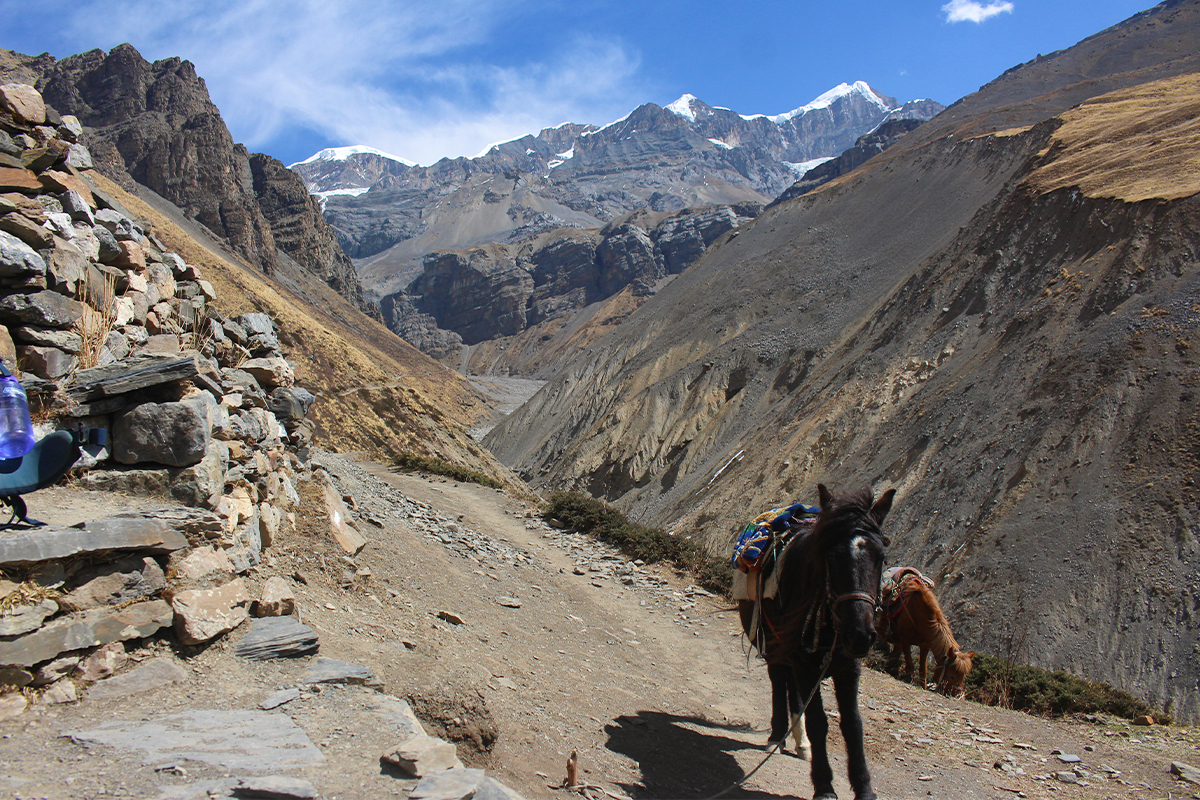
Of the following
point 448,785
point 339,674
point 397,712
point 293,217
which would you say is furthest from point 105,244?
point 293,217

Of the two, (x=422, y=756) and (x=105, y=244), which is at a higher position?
(x=105, y=244)

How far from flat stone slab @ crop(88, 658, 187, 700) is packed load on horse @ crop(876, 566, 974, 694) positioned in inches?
192

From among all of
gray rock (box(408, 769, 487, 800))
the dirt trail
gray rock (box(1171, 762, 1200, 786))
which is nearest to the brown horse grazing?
the dirt trail

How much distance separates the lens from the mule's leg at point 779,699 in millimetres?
5379

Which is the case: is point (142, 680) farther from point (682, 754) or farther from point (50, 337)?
point (682, 754)

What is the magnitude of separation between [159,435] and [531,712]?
3722 mm

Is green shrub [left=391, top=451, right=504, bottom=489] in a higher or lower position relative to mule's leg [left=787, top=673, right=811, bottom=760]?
higher

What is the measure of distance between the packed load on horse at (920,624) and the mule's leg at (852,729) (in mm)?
990

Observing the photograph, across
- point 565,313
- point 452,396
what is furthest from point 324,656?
point 565,313

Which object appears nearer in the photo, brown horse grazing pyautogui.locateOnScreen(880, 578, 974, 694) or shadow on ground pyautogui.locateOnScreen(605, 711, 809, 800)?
shadow on ground pyautogui.locateOnScreen(605, 711, 809, 800)

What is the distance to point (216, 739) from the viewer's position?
3500 mm

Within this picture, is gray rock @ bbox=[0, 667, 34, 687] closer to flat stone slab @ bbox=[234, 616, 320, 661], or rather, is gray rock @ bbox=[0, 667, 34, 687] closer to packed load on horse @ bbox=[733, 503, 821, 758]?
flat stone slab @ bbox=[234, 616, 320, 661]

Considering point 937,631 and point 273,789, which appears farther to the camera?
point 937,631

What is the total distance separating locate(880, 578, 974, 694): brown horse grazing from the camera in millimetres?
5059
